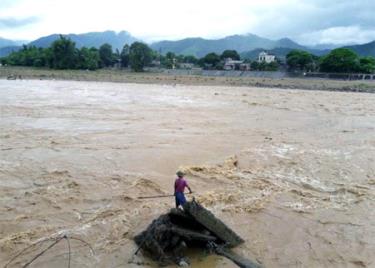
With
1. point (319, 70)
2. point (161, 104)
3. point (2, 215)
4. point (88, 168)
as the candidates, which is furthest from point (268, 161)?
point (319, 70)

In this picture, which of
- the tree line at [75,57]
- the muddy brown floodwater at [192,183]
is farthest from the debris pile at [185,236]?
the tree line at [75,57]

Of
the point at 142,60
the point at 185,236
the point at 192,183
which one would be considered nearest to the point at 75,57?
the point at 142,60

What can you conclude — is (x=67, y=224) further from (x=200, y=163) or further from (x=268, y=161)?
(x=268, y=161)

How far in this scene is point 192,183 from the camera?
13.4 m

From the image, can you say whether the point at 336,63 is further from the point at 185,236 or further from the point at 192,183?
the point at 185,236

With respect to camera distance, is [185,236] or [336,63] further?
[336,63]

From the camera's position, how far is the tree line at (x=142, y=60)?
73562mm

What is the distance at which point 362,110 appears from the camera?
34531mm

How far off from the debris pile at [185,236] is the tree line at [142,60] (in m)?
69.1

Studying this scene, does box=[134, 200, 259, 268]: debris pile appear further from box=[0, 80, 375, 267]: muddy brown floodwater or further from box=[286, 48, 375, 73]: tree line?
box=[286, 48, 375, 73]: tree line

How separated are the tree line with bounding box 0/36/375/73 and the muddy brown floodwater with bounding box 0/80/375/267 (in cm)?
5062

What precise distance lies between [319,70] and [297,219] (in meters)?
71.8

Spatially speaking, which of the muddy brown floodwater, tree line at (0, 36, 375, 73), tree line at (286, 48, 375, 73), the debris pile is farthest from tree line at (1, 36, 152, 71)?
the debris pile

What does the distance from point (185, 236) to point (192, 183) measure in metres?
4.95
